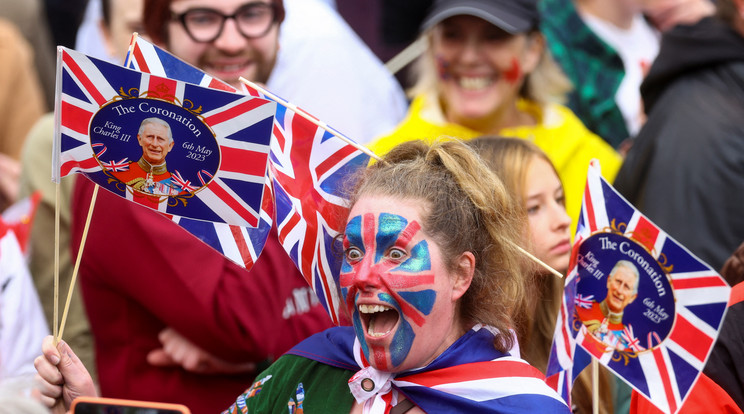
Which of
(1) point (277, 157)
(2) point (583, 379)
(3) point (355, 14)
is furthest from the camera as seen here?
(3) point (355, 14)

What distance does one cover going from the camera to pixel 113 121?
3.00 metres

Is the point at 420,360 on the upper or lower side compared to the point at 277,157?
lower

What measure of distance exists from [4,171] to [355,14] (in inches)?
94.4

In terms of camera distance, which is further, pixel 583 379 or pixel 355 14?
pixel 355 14

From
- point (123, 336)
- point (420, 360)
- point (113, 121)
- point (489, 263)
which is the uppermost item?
point (113, 121)

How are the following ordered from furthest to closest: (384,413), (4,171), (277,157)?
(4,171) → (277,157) → (384,413)

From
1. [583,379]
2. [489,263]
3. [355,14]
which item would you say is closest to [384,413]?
[489,263]

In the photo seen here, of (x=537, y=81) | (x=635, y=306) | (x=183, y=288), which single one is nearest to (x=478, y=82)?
(x=537, y=81)

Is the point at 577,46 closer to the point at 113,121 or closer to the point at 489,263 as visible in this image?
the point at 489,263

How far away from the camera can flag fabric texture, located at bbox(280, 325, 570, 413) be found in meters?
2.82

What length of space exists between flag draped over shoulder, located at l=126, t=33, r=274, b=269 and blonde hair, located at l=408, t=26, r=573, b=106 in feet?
5.71

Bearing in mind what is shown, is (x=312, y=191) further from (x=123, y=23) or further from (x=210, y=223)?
(x=123, y=23)

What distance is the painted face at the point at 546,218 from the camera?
3668 millimetres

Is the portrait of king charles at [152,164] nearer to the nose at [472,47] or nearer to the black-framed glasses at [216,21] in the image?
the black-framed glasses at [216,21]
